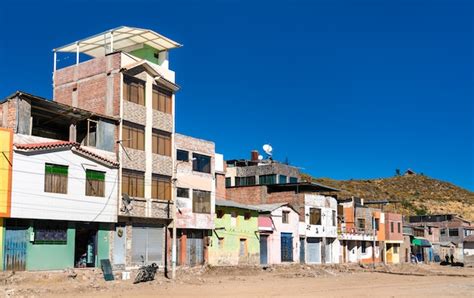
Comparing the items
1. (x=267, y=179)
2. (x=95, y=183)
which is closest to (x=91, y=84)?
(x=95, y=183)

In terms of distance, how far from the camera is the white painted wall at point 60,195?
→ 113ft

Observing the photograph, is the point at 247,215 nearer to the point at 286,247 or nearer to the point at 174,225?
the point at 286,247

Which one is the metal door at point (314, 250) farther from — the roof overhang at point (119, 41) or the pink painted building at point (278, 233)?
the roof overhang at point (119, 41)

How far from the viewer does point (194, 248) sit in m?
48.7

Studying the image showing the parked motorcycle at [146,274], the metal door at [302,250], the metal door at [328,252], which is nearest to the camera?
the parked motorcycle at [146,274]

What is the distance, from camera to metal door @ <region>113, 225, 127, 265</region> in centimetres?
4094

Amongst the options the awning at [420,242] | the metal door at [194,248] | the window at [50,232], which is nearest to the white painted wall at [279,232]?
the metal door at [194,248]

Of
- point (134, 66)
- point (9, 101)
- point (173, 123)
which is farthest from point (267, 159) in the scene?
point (9, 101)

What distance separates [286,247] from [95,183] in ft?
86.5

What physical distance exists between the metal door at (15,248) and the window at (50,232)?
2.89ft

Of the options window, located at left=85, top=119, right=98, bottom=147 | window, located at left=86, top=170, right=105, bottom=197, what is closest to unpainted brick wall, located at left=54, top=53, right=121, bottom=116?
window, located at left=85, top=119, right=98, bottom=147

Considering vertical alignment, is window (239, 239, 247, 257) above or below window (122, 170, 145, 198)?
below

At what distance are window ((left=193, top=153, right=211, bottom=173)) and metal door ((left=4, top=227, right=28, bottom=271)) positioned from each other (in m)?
17.6

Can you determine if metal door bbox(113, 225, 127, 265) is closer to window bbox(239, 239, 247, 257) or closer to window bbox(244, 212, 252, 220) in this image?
window bbox(239, 239, 247, 257)
